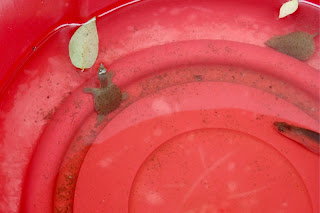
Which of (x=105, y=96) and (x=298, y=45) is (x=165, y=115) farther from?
(x=298, y=45)

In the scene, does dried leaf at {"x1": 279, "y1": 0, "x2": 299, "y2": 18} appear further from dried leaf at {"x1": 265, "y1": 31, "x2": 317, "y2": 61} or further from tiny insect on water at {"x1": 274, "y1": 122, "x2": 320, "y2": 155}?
tiny insect on water at {"x1": 274, "y1": 122, "x2": 320, "y2": 155}

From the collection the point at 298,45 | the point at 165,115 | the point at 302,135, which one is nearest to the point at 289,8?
the point at 298,45

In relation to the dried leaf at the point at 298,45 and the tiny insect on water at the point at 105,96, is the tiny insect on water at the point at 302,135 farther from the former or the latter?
the tiny insect on water at the point at 105,96

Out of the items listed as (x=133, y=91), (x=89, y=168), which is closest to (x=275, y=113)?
(x=133, y=91)

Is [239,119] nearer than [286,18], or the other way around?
[239,119]

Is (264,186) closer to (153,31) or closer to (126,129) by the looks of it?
(126,129)

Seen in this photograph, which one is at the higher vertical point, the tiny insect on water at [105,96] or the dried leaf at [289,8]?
the dried leaf at [289,8]

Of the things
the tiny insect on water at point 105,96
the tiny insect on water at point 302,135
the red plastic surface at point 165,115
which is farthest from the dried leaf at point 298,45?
the tiny insect on water at point 105,96
